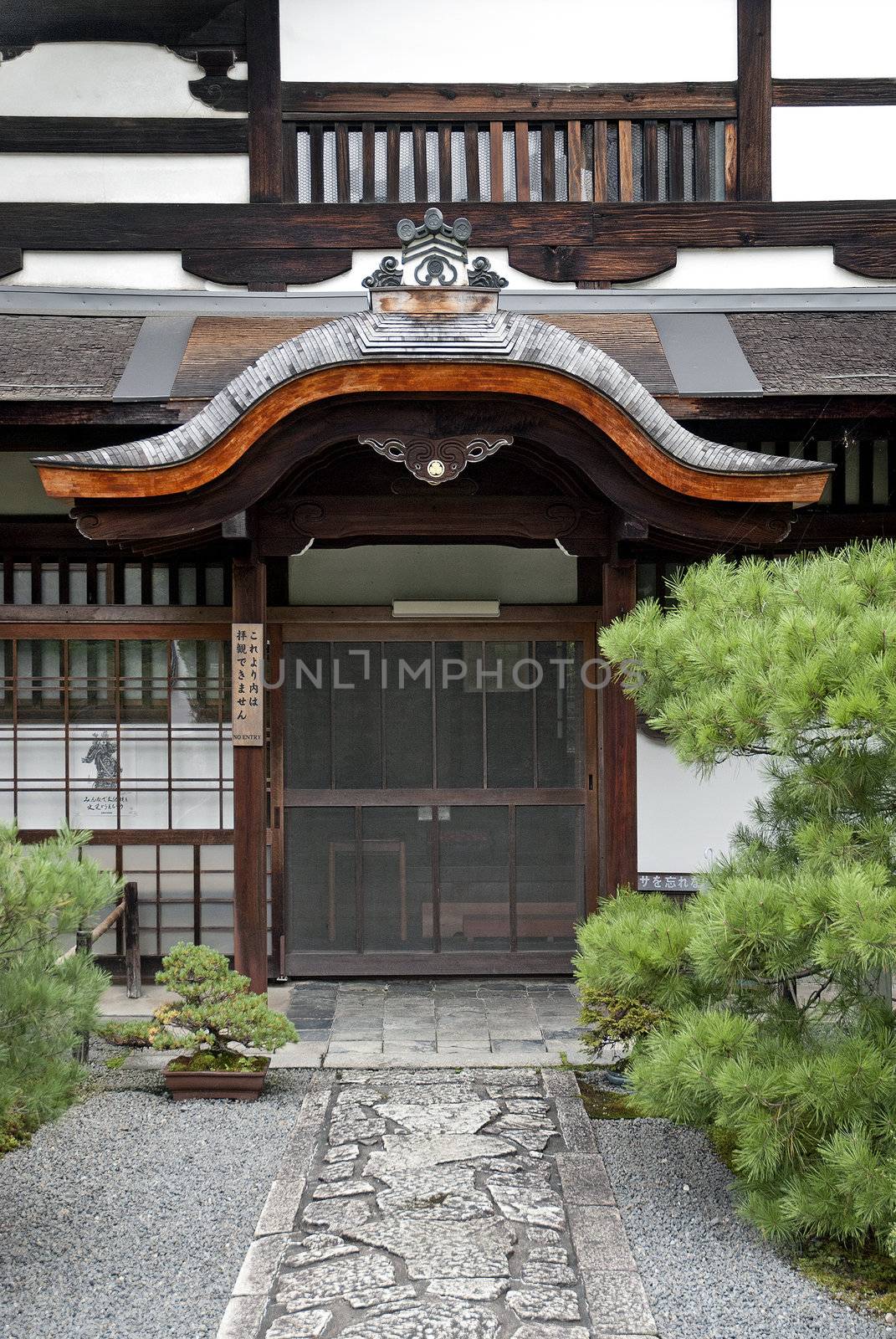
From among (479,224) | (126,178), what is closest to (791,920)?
(479,224)

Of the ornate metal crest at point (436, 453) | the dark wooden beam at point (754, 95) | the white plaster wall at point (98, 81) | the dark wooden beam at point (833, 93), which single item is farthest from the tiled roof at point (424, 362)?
the dark wooden beam at point (833, 93)

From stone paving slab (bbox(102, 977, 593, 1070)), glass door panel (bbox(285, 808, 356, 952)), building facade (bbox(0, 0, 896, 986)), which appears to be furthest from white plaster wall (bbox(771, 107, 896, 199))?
stone paving slab (bbox(102, 977, 593, 1070))

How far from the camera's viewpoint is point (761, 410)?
21.4 ft

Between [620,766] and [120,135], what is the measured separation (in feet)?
17.5

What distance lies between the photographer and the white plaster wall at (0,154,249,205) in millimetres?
7664

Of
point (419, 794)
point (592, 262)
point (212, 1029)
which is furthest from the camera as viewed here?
point (419, 794)

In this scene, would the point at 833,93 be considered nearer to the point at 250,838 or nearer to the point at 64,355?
the point at 64,355

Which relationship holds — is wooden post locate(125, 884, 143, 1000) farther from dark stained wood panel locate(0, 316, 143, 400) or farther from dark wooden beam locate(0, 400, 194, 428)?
dark stained wood panel locate(0, 316, 143, 400)

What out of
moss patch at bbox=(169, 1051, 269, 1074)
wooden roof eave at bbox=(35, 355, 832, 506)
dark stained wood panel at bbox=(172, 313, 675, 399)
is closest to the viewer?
moss patch at bbox=(169, 1051, 269, 1074)

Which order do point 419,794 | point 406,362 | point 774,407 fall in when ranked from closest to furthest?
point 406,362
point 774,407
point 419,794

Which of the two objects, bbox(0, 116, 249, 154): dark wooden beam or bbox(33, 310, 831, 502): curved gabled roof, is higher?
bbox(0, 116, 249, 154): dark wooden beam

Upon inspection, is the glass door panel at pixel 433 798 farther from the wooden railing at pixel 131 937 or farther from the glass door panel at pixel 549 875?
the wooden railing at pixel 131 937

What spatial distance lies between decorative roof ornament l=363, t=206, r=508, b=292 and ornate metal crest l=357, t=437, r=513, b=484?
0.77m

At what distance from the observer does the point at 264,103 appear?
25.0ft
